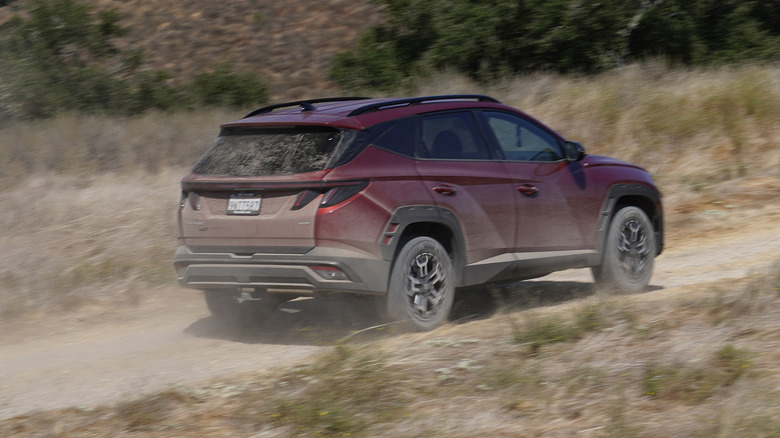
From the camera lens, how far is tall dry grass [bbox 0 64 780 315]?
9.27 meters

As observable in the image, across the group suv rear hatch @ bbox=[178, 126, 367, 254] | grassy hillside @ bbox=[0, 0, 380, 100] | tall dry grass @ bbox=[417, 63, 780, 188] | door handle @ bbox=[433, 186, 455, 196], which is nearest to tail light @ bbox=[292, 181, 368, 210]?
suv rear hatch @ bbox=[178, 126, 367, 254]

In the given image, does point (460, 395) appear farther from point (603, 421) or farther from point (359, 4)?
point (359, 4)

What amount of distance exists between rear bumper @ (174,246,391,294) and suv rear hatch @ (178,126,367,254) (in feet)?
0.17

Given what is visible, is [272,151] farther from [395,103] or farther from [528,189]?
[528,189]

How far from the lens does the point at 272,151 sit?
653 centimetres

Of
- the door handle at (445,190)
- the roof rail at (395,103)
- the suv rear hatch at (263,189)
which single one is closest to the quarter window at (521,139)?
the roof rail at (395,103)

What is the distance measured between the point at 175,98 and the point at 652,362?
17873mm

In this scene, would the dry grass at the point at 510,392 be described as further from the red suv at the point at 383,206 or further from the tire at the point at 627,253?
the tire at the point at 627,253

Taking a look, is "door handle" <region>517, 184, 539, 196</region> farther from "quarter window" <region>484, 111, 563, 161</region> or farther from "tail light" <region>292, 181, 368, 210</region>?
"tail light" <region>292, 181, 368, 210</region>

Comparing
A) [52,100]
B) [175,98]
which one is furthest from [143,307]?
[175,98]

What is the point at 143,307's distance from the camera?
8.71 m

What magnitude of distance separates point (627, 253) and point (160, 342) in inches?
154

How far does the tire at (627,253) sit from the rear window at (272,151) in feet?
9.19

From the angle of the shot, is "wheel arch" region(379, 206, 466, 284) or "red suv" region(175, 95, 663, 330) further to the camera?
"wheel arch" region(379, 206, 466, 284)
